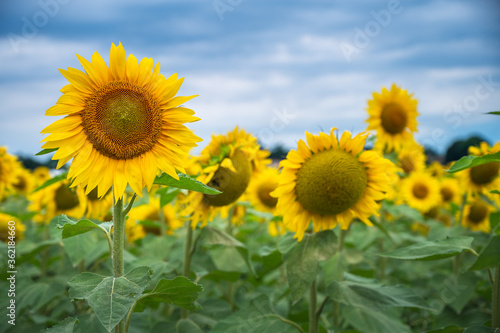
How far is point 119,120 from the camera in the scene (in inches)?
71.1

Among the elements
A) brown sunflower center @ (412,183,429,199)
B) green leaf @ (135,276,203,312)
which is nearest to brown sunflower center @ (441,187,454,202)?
brown sunflower center @ (412,183,429,199)

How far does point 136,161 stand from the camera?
1.82 metres

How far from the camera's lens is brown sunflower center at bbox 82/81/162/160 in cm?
180

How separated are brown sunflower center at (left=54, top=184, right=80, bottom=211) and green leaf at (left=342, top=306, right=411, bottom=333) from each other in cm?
240

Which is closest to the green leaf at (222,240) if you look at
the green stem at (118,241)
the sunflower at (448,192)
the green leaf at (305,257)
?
the green leaf at (305,257)

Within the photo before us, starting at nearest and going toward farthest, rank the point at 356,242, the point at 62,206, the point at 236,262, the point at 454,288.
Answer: the point at 236,262 < the point at 454,288 < the point at 62,206 < the point at 356,242

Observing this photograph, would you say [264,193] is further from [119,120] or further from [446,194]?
[446,194]

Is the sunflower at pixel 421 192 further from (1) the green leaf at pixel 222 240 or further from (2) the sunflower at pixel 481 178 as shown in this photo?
(1) the green leaf at pixel 222 240

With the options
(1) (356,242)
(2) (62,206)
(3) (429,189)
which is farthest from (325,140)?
(3) (429,189)

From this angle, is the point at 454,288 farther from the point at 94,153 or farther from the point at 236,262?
the point at 94,153

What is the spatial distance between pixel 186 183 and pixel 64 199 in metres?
2.35

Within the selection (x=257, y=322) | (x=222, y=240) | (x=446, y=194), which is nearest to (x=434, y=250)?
(x=257, y=322)

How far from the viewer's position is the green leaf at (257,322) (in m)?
2.33

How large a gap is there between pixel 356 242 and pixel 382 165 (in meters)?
1.92
